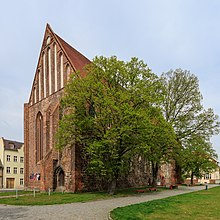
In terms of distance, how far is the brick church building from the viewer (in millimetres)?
26562

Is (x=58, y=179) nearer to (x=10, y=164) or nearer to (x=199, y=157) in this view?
(x=199, y=157)

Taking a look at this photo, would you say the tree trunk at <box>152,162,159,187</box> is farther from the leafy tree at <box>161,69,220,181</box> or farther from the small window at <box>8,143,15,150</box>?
the small window at <box>8,143,15,150</box>

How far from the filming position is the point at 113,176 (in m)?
23.3

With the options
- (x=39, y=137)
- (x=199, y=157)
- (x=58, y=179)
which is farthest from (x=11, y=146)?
(x=199, y=157)

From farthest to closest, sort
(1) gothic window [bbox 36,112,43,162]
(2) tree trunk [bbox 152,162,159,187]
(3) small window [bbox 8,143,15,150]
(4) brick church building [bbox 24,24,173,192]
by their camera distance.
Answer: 1. (3) small window [bbox 8,143,15,150]
2. (2) tree trunk [bbox 152,162,159,187]
3. (1) gothic window [bbox 36,112,43,162]
4. (4) brick church building [bbox 24,24,173,192]

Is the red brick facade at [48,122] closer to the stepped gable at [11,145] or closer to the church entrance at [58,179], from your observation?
the church entrance at [58,179]

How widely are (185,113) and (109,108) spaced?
13.8m

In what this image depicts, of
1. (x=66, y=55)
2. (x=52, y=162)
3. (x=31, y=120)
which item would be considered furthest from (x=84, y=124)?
(x=31, y=120)

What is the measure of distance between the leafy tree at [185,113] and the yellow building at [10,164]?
3384cm

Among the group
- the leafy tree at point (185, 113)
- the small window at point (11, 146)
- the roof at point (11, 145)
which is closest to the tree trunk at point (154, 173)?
the leafy tree at point (185, 113)

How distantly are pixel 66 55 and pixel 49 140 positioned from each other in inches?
334

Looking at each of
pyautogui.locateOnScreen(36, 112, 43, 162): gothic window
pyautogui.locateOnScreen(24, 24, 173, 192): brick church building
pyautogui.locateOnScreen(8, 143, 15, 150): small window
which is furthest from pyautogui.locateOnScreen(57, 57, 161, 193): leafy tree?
pyautogui.locateOnScreen(8, 143, 15, 150): small window

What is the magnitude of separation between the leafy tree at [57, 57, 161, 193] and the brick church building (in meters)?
3.73

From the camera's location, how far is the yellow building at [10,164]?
5391cm
